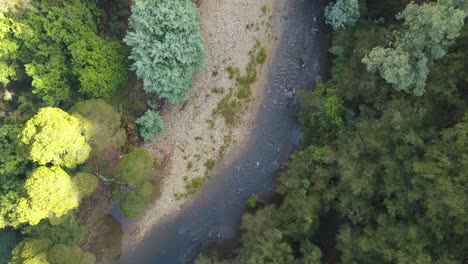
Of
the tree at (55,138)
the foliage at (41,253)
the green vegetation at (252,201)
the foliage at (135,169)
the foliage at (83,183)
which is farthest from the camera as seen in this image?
the green vegetation at (252,201)

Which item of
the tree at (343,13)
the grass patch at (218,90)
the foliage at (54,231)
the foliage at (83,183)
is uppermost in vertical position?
the tree at (343,13)

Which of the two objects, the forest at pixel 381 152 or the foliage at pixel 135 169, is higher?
the forest at pixel 381 152

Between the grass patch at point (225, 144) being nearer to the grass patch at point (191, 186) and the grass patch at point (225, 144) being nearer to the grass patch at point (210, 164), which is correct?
the grass patch at point (210, 164)

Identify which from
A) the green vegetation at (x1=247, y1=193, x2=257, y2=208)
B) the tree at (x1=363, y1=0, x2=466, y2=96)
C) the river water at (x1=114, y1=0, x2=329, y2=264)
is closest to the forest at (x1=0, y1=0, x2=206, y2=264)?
the river water at (x1=114, y1=0, x2=329, y2=264)

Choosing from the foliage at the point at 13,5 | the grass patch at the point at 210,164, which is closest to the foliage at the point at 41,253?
the grass patch at the point at 210,164

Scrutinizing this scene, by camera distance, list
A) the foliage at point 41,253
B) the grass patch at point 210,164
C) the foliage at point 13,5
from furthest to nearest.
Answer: the grass patch at point 210,164 < the foliage at point 41,253 < the foliage at point 13,5

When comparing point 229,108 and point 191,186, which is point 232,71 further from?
point 191,186

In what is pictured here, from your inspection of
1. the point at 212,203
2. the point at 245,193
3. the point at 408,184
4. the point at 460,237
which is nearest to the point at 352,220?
the point at 408,184
